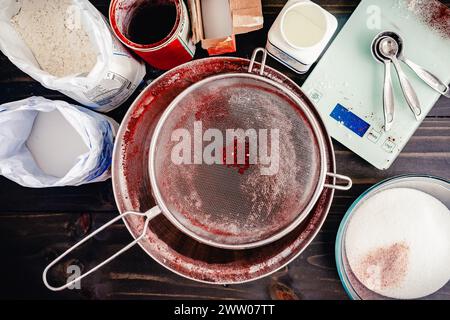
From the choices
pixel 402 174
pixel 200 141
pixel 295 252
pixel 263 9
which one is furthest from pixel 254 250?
pixel 263 9

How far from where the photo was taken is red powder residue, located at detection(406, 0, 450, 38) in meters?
0.70

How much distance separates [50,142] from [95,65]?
178 mm

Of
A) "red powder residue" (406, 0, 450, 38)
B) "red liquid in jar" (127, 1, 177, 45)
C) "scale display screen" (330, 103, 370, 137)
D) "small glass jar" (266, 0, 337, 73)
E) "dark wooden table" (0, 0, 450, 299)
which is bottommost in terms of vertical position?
"dark wooden table" (0, 0, 450, 299)

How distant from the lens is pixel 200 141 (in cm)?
64

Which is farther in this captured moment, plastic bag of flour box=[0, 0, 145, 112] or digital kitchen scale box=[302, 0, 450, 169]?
digital kitchen scale box=[302, 0, 450, 169]

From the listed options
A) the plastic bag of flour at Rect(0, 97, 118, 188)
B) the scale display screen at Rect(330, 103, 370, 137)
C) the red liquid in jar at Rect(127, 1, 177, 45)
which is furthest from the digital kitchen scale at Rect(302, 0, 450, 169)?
the plastic bag of flour at Rect(0, 97, 118, 188)

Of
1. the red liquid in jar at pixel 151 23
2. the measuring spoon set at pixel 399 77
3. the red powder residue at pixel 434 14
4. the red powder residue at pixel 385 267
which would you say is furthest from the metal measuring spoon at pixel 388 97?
the red liquid in jar at pixel 151 23

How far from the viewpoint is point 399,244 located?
2.34 feet

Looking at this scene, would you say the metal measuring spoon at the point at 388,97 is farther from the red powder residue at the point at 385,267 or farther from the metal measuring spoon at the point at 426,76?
the red powder residue at the point at 385,267

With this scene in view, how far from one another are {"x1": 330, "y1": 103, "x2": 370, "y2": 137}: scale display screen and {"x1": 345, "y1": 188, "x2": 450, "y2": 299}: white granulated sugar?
12 centimetres

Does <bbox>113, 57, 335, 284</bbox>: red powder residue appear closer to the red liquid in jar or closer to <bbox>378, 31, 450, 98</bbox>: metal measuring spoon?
the red liquid in jar

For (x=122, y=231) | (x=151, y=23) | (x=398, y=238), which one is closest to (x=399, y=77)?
(x=398, y=238)

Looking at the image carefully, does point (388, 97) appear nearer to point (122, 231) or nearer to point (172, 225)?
point (172, 225)
